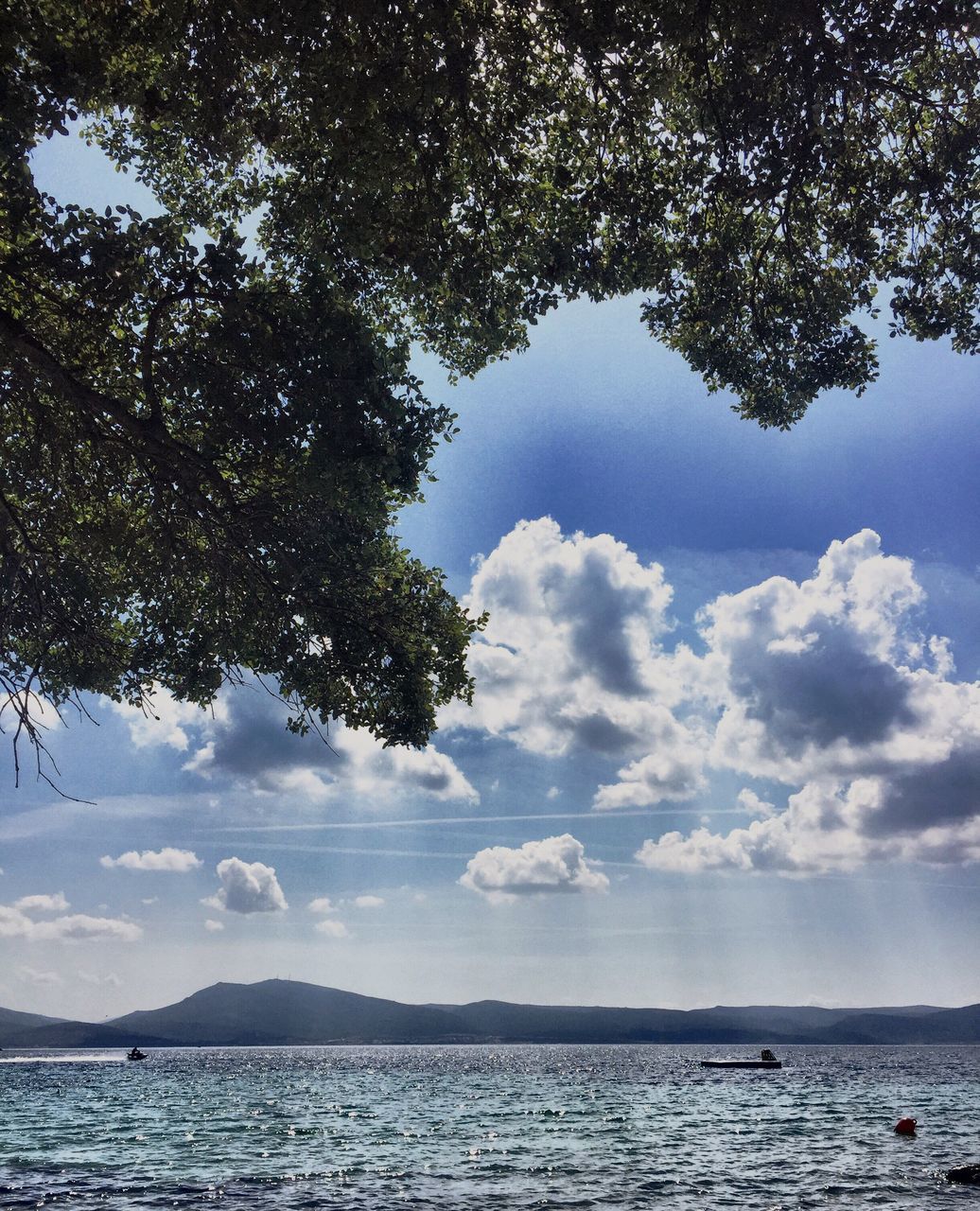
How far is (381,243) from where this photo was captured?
14.1m

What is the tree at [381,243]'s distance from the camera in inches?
506

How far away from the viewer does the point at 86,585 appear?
19.3 meters

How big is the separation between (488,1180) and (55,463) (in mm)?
22075

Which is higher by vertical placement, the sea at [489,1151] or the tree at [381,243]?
the tree at [381,243]

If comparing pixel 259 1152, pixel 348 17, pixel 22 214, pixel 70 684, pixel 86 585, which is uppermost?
pixel 348 17

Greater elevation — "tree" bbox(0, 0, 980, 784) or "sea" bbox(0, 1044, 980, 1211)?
"tree" bbox(0, 0, 980, 784)

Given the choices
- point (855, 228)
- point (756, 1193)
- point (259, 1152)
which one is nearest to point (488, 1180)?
point (756, 1193)

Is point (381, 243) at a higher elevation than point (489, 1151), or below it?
higher

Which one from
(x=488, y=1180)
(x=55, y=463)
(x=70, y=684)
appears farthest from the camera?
(x=488, y=1180)

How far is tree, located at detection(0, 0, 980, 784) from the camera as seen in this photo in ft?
42.2

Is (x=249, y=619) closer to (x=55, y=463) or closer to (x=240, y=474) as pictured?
(x=240, y=474)

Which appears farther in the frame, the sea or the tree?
the sea

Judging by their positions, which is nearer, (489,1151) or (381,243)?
(381,243)

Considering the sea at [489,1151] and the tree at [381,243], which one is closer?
the tree at [381,243]
